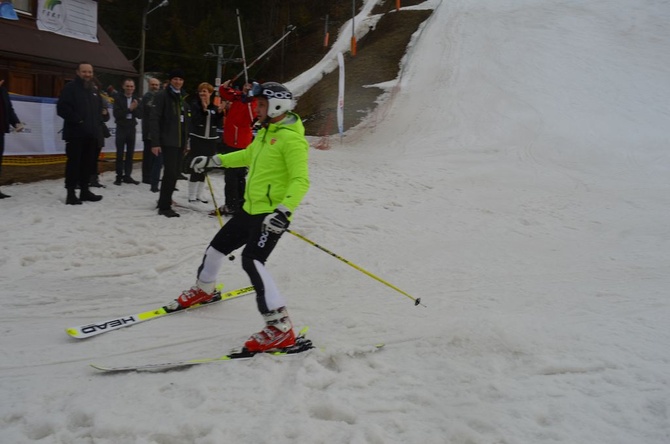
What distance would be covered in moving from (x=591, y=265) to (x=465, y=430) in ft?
17.0

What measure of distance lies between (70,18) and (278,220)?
61.1 feet

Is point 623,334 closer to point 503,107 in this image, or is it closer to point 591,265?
point 591,265

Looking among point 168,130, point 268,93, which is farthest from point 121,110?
point 268,93

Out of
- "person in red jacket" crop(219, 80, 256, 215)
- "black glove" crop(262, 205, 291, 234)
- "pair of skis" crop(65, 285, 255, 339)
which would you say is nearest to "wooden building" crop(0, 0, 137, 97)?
"person in red jacket" crop(219, 80, 256, 215)

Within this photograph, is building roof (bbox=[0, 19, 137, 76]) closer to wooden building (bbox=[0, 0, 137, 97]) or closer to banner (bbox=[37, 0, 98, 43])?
wooden building (bbox=[0, 0, 137, 97])

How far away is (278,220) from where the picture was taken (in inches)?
Answer: 157

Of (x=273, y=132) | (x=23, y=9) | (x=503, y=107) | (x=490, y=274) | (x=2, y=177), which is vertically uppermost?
(x=23, y=9)

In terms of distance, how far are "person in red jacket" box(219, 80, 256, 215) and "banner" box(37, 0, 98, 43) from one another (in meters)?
12.8

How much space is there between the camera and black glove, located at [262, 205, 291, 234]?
398 centimetres

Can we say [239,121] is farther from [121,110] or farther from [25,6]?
[25,6]

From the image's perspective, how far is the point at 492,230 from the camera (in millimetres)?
9266

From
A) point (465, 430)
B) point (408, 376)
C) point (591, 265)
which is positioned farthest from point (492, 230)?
point (465, 430)

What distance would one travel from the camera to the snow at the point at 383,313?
323 cm

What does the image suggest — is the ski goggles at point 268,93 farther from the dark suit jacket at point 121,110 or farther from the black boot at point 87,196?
the dark suit jacket at point 121,110
